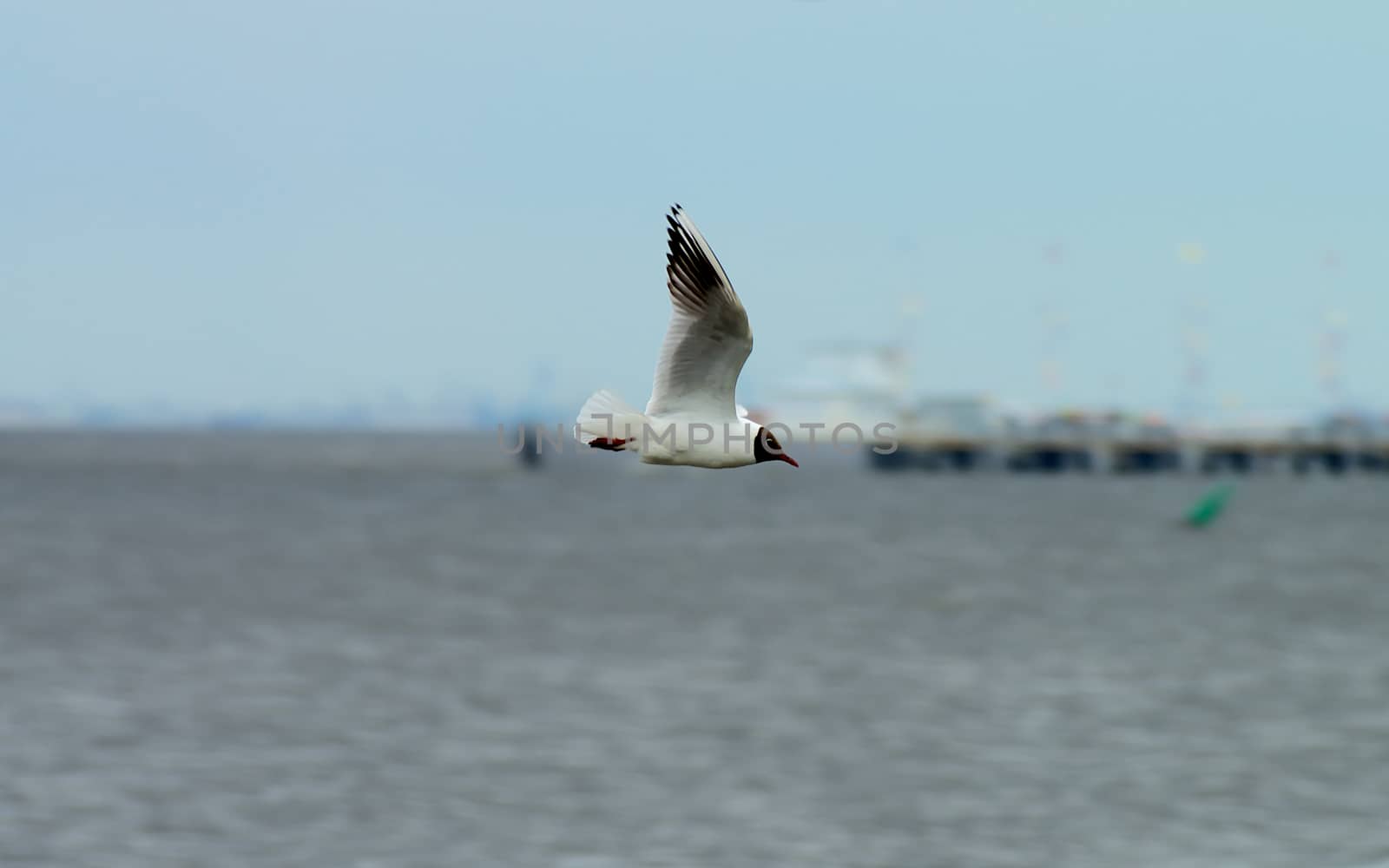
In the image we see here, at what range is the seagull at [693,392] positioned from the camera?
4.16 metres

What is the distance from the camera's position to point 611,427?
4215 millimetres

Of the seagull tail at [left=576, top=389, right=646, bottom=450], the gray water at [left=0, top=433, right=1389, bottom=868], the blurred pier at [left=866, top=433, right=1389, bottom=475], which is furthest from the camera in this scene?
the blurred pier at [left=866, top=433, right=1389, bottom=475]

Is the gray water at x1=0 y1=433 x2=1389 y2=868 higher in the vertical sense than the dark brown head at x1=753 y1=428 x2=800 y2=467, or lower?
lower

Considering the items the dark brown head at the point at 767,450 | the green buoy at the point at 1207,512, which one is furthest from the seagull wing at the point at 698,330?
the green buoy at the point at 1207,512

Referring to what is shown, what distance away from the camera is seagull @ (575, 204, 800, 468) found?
13.6 ft

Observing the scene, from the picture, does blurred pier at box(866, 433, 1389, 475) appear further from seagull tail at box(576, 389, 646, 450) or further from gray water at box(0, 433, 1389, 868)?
seagull tail at box(576, 389, 646, 450)

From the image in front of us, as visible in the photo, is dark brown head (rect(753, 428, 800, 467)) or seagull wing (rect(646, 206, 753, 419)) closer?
dark brown head (rect(753, 428, 800, 467))

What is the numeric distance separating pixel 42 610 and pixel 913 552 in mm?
50084

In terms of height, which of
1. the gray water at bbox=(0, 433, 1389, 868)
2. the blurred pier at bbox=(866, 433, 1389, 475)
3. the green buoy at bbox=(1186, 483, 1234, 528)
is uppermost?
the blurred pier at bbox=(866, 433, 1389, 475)

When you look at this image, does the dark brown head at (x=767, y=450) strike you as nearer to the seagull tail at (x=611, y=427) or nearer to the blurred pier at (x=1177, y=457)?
the seagull tail at (x=611, y=427)

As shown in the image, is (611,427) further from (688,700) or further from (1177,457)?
(1177,457)

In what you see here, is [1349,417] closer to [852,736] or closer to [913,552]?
[913,552]

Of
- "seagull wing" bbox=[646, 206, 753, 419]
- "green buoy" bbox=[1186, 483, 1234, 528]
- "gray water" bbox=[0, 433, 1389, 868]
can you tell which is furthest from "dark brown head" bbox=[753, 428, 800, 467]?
"green buoy" bbox=[1186, 483, 1234, 528]

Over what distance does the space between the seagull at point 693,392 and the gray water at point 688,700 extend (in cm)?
24
